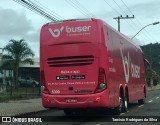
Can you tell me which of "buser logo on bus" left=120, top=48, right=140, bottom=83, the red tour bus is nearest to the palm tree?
"buser logo on bus" left=120, top=48, right=140, bottom=83

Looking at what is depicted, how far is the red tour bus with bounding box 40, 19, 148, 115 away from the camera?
49.4 ft

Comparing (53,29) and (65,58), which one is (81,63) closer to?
(65,58)

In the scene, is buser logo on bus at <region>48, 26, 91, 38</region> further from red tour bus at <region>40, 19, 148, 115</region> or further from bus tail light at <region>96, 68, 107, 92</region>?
bus tail light at <region>96, 68, 107, 92</region>

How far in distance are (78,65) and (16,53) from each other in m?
36.7

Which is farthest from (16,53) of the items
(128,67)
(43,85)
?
(43,85)

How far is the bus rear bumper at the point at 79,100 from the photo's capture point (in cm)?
1484

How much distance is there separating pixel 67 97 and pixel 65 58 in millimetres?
1561

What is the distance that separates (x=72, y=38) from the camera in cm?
1545

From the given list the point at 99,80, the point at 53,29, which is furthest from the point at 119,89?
the point at 53,29

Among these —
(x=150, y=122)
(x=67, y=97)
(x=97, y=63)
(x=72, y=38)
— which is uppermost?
(x=72, y=38)

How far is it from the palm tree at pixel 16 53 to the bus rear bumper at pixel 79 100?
3621cm

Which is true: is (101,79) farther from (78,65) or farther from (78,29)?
(78,29)

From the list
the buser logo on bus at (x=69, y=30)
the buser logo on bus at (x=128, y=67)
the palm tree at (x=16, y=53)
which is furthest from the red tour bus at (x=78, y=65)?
the palm tree at (x=16, y=53)

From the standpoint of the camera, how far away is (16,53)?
51.1 m
